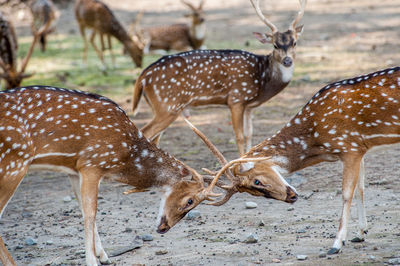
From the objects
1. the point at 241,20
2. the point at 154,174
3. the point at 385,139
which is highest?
the point at 385,139

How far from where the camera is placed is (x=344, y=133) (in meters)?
5.73

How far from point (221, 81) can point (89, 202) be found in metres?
3.18

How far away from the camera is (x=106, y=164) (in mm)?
5684

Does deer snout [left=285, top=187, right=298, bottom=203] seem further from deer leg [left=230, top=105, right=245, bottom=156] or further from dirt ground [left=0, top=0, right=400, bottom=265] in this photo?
deer leg [left=230, top=105, right=245, bottom=156]

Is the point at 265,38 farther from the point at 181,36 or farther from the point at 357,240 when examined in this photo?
the point at 181,36

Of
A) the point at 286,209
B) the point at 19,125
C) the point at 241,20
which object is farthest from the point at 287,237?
the point at 241,20

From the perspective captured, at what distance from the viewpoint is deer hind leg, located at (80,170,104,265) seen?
552cm

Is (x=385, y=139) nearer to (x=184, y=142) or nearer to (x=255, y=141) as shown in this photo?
(x=255, y=141)

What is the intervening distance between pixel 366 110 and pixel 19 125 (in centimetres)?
282

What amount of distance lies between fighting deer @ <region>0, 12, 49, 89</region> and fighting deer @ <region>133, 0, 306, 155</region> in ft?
8.82

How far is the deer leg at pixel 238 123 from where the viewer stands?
27.1 ft

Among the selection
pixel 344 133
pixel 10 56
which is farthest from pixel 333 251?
pixel 10 56

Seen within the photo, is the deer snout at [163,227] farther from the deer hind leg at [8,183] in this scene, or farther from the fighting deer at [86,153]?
the deer hind leg at [8,183]

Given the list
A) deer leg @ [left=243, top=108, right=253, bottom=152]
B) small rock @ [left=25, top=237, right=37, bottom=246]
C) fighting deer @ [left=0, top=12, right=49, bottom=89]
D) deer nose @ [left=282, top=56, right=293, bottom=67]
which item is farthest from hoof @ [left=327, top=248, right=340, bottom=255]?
fighting deer @ [left=0, top=12, right=49, bottom=89]
